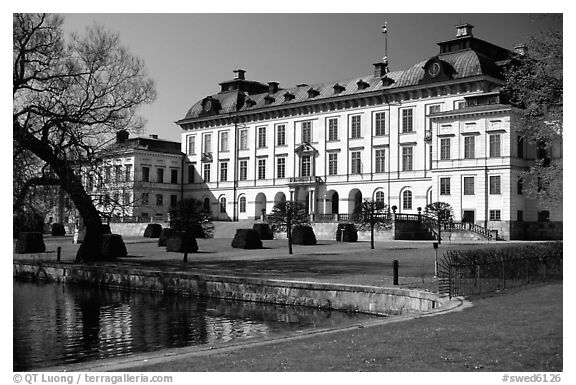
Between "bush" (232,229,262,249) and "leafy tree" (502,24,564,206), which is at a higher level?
"leafy tree" (502,24,564,206)

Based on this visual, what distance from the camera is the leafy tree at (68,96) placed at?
17839 mm

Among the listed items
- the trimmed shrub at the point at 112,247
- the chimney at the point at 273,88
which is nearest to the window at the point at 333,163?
the chimney at the point at 273,88

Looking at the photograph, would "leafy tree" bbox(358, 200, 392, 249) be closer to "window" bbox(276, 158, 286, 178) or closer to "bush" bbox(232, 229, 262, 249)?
"bush" bbox(232, 229, 262, 249)

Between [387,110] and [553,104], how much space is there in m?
34.9

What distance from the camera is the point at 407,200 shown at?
1983 inches

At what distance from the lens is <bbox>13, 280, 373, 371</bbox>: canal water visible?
13344mm

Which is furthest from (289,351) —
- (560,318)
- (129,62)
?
(129,62)

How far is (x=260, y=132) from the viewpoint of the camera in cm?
6084

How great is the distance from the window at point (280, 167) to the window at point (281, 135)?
4.76 ft

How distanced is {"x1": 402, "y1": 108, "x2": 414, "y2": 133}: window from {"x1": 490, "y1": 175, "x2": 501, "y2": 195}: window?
9947 millimetres

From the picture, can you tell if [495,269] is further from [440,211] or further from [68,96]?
[440,211]

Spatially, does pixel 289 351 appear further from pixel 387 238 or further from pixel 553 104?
pixel 387 238

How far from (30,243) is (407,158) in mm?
28070

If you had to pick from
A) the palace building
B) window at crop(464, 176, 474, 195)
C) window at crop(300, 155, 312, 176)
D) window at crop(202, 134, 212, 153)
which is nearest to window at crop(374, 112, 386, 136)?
the palace building
